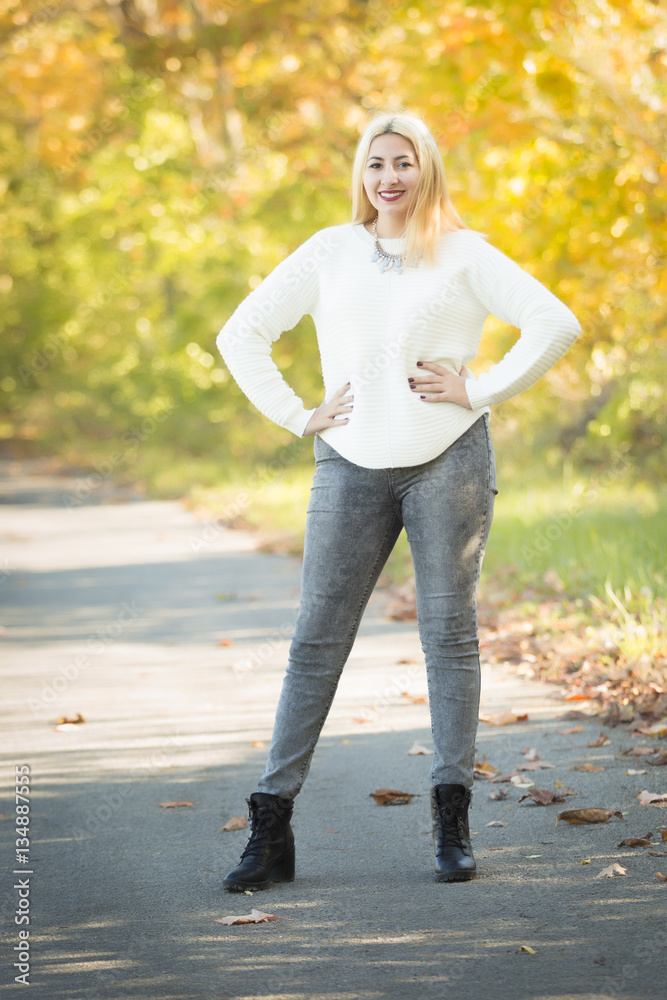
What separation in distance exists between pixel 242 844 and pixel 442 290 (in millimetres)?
1838

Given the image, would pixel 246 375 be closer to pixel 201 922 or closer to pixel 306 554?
pixel 306 554

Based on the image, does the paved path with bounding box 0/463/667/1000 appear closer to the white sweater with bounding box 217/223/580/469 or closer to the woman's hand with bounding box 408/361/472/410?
the white sweater with bounding box 217/223/580/469

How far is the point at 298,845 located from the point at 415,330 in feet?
5.46

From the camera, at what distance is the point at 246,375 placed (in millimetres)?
3711

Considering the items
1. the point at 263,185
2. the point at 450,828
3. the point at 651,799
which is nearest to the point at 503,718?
the point at 651,799

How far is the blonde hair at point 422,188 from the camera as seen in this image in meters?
3.46

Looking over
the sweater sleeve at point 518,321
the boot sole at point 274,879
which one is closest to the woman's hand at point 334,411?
the sweater sleeve at point 518,321

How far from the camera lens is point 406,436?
135 inches

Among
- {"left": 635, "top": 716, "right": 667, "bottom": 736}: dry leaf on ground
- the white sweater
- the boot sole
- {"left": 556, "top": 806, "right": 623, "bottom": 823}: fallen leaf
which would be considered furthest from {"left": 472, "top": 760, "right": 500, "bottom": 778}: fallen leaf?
the white sweater

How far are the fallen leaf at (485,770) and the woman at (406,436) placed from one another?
992mm

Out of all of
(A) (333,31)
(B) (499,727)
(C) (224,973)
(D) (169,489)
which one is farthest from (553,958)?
(A) (333,31)

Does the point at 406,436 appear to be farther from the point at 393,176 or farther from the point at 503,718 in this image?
the point at 503,718

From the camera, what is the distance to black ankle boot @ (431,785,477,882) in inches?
137

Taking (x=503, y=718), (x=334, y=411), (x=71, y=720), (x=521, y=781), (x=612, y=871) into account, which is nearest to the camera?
(x=612, y=871)
